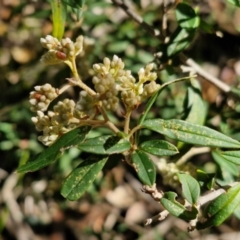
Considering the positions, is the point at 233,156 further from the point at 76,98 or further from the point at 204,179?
the point at 76,98

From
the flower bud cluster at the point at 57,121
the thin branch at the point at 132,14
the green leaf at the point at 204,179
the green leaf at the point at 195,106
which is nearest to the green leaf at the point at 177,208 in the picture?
the green leaf at the point at 204,179

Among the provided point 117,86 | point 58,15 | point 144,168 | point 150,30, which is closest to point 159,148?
point 144,168

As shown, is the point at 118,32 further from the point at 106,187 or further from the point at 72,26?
the point at 106,187

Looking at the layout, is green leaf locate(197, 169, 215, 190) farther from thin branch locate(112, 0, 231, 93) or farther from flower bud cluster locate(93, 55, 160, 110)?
thin branch locate(112, 0, 231, 93)

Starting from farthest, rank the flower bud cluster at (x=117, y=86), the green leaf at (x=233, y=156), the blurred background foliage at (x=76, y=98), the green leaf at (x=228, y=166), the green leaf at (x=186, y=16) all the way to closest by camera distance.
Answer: the blurred background foliage at (x=76, y=98) < the green leaf at (x=228, y=166) < the green leaf at (x=186, y=16) < the green leaf at (x=233, y=156) < the flower bud cluster at (x=117, y=86)

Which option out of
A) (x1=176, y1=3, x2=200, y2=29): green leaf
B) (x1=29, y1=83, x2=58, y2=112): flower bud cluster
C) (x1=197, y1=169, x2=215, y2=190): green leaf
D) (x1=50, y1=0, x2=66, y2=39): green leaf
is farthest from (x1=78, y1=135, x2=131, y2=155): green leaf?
(x1=176, y1=3, x2=200, y2=29): green leaf

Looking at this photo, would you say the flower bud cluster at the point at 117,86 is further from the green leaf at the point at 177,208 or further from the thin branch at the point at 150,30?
the thin branch at the point at 150,30
